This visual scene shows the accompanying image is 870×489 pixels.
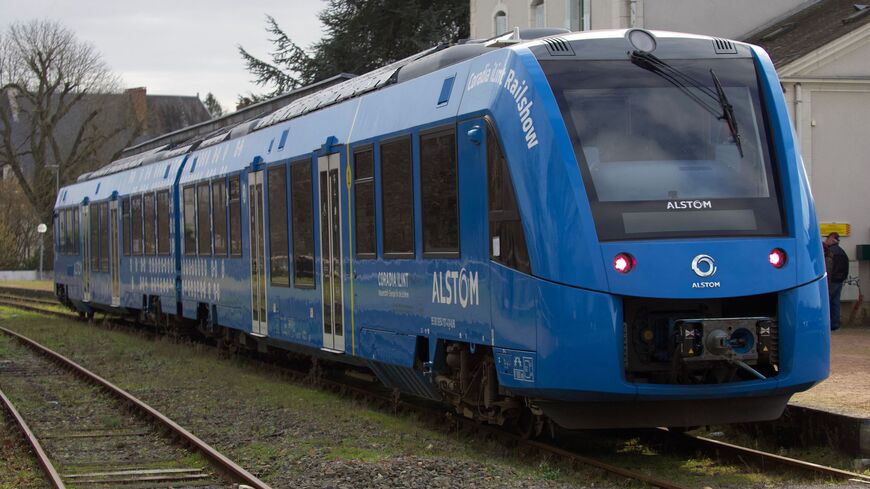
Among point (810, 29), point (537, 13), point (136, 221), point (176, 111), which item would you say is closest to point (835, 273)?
point (810, 29)

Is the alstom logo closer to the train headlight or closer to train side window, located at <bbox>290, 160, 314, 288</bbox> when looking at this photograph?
the train headlight

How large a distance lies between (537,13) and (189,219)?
13.5 m

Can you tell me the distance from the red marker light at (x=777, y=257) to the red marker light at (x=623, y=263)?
0.94 m

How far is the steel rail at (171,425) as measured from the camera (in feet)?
30.3

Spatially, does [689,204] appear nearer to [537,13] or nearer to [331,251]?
[331,251]

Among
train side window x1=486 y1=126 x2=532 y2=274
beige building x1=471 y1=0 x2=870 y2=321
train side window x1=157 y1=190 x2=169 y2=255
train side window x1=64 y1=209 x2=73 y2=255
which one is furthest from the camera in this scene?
train side window x1=64 y1=209 x2=73 y2=255

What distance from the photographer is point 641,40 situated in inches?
373

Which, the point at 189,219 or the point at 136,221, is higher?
the point at 136,221

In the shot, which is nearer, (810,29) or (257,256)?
(257,256)

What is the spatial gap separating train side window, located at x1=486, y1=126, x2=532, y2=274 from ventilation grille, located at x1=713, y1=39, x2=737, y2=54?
171 cm

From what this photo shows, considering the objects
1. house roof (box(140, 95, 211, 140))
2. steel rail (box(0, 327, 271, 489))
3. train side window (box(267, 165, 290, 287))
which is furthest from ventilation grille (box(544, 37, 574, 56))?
house roof (box(140, 95, 211, 140))

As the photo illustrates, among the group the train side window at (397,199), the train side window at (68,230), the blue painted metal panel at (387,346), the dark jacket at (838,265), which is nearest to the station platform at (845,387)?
the dark jacket at (838,265)

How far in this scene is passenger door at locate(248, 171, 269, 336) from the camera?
15.8 meters

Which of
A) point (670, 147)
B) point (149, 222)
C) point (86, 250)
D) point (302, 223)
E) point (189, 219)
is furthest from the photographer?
point (86, 250)
